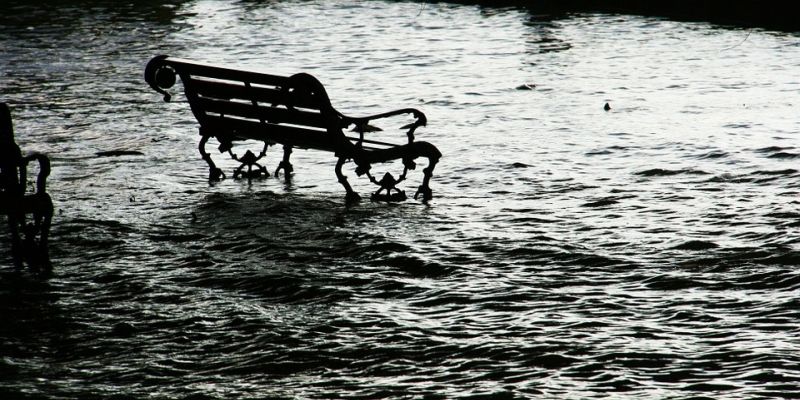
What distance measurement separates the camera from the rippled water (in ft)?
18.4

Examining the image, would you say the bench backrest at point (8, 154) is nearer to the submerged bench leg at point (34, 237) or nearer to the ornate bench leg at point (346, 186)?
the submerged bench leg at point (34, 237)

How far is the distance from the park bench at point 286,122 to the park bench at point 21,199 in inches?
93.0

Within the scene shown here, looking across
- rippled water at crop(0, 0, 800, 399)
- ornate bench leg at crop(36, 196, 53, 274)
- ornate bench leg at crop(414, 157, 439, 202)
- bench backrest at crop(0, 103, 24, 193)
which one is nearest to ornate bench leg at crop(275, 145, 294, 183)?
rippled water at crop(0, 0, 800, 399)

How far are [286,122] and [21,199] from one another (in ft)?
8.65

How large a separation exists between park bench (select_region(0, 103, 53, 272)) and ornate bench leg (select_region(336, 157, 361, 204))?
2.45 meters

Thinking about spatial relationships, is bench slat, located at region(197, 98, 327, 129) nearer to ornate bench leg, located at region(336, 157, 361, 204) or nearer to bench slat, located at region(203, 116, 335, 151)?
bench slat, located at region(203, 116, 335, 151)

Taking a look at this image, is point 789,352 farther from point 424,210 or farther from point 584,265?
point 424,210

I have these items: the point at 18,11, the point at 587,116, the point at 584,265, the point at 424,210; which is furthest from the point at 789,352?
the point at 18,11

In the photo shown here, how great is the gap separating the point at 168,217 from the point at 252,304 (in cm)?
228

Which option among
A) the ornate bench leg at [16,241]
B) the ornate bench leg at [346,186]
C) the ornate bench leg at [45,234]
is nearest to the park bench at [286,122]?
the ornate bench leg at [346,186]

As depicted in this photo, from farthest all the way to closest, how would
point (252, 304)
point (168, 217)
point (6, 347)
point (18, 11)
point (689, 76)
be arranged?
1. point (18, 11)
2. point (689, 76)
3. point (168, 217)
4. point (252, 304)
5. point (6, 347)

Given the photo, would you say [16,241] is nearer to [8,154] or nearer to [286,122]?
[8,154]

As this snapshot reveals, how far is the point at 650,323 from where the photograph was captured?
241 inches

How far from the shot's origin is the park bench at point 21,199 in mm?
6875
